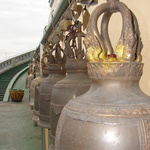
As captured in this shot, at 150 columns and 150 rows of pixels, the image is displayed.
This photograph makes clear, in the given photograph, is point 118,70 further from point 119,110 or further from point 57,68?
point 57,68

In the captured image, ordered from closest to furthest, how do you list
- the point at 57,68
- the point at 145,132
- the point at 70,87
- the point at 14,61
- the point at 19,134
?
the point at 145,132
the point at 70,87
the point at 57,68
the point at 19,134
the point at 14,61

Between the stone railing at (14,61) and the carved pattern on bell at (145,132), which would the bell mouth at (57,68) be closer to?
the carved pattern on bell at (145,132)

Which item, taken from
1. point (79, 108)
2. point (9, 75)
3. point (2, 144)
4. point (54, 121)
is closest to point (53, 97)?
point (54, 121)

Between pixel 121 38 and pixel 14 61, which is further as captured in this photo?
pixel 14 61

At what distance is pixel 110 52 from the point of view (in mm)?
1106

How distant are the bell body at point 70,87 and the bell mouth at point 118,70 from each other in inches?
26.2

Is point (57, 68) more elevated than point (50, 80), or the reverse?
point (57, 68)

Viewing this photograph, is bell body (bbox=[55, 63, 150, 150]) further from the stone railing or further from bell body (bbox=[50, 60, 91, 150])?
the stone railing

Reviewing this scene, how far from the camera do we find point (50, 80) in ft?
7.67

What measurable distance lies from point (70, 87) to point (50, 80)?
63 cm

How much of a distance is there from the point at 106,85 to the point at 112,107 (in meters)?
0.12

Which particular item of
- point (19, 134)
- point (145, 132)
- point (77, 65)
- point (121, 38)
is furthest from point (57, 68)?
point (19, 134)

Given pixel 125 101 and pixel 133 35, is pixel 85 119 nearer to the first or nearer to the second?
pixel 125 101

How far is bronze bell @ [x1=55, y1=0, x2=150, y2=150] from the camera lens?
935 mm
